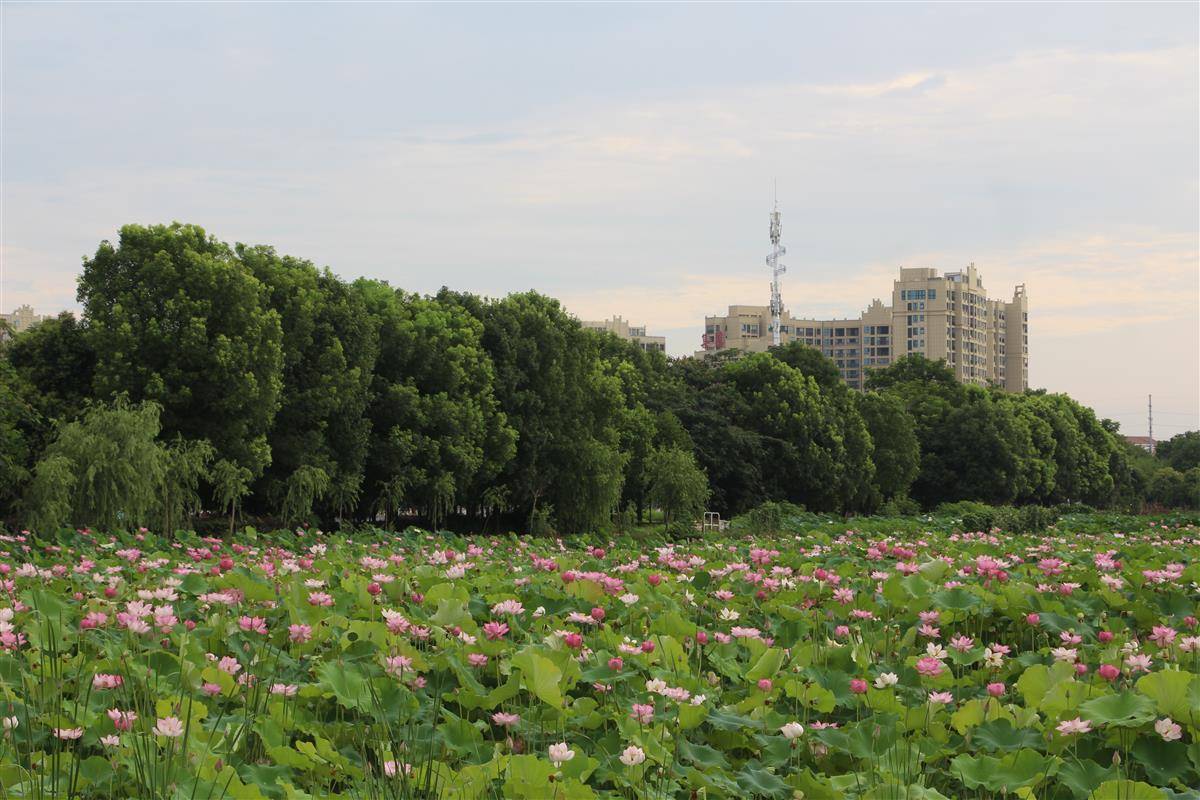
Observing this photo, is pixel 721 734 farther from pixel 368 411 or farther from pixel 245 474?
pixel 368 411

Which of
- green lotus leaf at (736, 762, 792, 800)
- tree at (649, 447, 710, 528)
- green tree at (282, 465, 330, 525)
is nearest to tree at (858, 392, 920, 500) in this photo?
tree at (649, 447, 710, 528)

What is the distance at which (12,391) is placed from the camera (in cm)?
2852

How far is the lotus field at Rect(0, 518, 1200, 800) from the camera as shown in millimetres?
4344

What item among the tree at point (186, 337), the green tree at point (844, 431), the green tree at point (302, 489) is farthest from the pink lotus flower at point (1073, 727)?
the green tree at point (844, 431)

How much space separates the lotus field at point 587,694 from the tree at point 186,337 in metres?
21.8

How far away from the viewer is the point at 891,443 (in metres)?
62.6

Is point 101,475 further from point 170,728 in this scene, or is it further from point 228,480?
point 170,728

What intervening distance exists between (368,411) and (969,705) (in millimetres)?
32315

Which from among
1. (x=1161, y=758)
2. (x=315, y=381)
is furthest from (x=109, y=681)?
(x=315, y=381)

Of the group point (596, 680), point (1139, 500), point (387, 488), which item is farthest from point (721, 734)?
point (1139, 500)

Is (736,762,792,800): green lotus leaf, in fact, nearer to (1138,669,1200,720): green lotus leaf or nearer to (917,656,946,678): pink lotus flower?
(917,656,946,678): pink lotus flower

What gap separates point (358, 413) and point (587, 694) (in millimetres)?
28929

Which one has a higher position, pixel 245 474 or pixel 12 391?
pixel 12 391

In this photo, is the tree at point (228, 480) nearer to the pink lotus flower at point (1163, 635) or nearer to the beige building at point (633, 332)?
the pink lotus flower at point (1163, 635)
